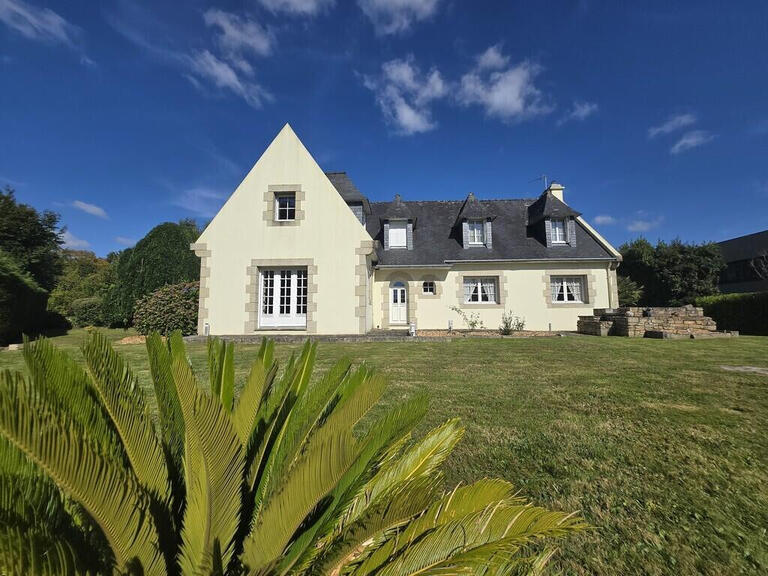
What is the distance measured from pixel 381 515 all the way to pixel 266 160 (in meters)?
13.1

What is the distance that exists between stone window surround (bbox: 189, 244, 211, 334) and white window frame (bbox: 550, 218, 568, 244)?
14.2 metres

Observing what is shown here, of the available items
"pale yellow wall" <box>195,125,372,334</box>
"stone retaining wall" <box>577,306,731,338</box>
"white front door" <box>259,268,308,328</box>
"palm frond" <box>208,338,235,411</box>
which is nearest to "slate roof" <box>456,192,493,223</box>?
"pale yellow wall" <box>195,125,372,334</box>

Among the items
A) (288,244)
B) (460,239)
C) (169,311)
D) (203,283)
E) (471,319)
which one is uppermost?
(460,239)

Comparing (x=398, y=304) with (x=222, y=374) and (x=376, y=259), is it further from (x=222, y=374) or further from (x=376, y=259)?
(x=222, y=374)

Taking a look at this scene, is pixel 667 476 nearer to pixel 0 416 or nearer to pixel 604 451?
pixel 604 451

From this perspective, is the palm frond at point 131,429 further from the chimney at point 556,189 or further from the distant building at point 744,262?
the distant building at point 744,262

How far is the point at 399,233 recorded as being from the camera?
15.8 m

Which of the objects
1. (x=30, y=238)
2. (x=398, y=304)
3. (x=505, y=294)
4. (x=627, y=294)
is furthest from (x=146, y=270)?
(x=627, y=294)

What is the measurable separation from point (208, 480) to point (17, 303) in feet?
51.9

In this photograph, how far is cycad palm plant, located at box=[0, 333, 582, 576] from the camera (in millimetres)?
729

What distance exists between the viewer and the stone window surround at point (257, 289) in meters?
11.7

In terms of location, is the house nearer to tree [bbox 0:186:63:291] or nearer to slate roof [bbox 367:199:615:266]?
slate roof [bbox 367:199:615:266]

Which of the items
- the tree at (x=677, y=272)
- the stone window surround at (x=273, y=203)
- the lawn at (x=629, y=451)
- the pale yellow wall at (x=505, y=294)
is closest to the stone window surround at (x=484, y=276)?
the pale yellow wall at (x=505, y=294)

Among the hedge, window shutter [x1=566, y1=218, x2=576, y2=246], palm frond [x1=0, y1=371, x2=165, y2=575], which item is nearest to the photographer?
palm frond [x1=0, y1=371, x2=165, y2=575]
